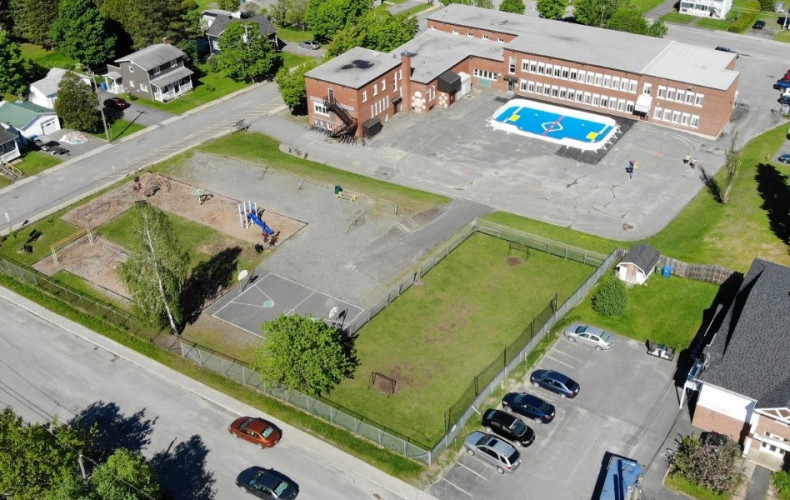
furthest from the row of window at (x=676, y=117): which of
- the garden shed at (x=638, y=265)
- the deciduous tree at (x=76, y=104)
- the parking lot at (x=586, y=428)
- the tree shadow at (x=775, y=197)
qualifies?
the deciduous tree at (x=76, y=104)

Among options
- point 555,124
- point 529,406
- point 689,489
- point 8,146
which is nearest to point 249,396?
point 529,406

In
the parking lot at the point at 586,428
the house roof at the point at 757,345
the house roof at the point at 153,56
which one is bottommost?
the parking lot at the point at 586,428

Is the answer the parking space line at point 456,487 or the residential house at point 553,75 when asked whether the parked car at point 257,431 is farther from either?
the residential house at point 553,75

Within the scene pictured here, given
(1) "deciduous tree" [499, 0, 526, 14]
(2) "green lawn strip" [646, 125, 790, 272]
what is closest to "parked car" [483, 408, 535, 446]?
(2) "green lawn strip" [646, 125, 790, 272]

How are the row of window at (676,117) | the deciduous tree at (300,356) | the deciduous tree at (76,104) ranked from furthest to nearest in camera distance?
the deciduous tree at (76,104)
the row of window at (676,117)
the deciduous tree at (300,356)

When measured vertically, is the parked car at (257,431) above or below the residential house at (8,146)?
below

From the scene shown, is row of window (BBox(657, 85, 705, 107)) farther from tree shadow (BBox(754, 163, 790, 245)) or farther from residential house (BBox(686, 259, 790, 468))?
residential house (BBox(686, 259, 790, 468))

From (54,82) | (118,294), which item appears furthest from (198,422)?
(54,82)
